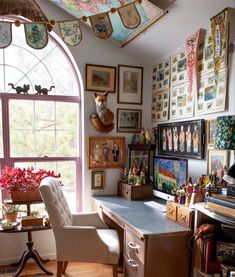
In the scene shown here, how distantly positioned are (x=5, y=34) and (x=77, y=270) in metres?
2.25

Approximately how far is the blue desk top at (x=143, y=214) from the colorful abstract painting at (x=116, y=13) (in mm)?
1652

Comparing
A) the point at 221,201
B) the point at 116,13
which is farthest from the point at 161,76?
the point at 221,201

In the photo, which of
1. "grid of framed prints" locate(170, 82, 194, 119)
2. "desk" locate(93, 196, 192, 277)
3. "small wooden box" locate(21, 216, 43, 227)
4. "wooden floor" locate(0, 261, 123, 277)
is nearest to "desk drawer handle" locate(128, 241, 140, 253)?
"desk" locate(93, 196, 192, 277)

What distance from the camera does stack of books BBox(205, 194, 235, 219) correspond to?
1400mm

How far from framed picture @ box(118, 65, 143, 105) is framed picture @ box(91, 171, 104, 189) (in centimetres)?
89

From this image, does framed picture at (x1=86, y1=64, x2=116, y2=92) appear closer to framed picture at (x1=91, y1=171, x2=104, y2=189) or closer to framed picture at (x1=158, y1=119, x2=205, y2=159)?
framed picture at (x1=158, y1=119, x2=205, y2=159)

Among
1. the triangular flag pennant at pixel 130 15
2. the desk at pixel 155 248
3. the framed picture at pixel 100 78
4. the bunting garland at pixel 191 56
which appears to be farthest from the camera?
the framed picture at pixel 100 78

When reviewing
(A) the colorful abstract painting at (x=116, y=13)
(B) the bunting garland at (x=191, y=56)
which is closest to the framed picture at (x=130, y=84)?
(A) the colorful abstract painting at (x=116, y=13)

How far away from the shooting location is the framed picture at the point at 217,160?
182 centimetres

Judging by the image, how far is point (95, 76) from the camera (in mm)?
2805

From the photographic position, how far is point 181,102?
7.82 ft

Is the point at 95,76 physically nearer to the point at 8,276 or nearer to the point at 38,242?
the point at 38,242

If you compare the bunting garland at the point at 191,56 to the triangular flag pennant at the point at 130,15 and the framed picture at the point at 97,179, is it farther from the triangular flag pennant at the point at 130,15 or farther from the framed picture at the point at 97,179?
the framed picture at the point at 97,179

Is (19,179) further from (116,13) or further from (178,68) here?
(178,68)
